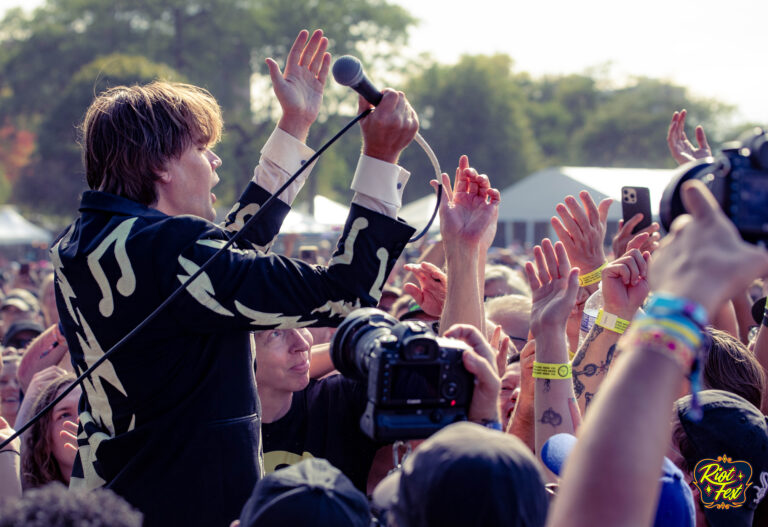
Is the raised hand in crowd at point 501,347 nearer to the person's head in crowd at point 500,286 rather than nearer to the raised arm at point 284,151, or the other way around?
the raised arm at point 284,151

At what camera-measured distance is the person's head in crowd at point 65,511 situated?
1260 millimetres

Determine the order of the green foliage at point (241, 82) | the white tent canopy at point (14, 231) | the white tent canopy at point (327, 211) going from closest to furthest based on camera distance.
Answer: the white tent canopy at point (327, 211)
the white tent canopy at point (14, 231)
the green foliage at point (241, 82)

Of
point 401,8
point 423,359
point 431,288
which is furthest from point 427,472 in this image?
point 401,8

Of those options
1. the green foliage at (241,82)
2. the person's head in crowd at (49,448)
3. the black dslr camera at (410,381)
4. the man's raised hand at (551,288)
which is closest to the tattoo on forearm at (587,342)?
the man's raised hand at (551,288)

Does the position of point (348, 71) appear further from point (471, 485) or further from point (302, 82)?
point (471, 485)

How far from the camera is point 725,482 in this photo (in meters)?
2.44

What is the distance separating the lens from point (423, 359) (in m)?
1.63

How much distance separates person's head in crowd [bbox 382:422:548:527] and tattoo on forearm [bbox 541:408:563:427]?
1.00m

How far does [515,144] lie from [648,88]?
53.8 feet

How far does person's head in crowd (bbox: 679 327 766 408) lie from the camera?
298cm

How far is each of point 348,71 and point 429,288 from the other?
129 centimetres

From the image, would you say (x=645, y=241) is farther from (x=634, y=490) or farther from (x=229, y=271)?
(x=634, y=490)

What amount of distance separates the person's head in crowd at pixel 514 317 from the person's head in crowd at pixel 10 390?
2.92 m

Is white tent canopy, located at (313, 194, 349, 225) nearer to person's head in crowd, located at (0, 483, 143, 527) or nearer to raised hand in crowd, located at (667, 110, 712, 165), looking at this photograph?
raised hand in crowd, located at (667, 110, 712, 165)
